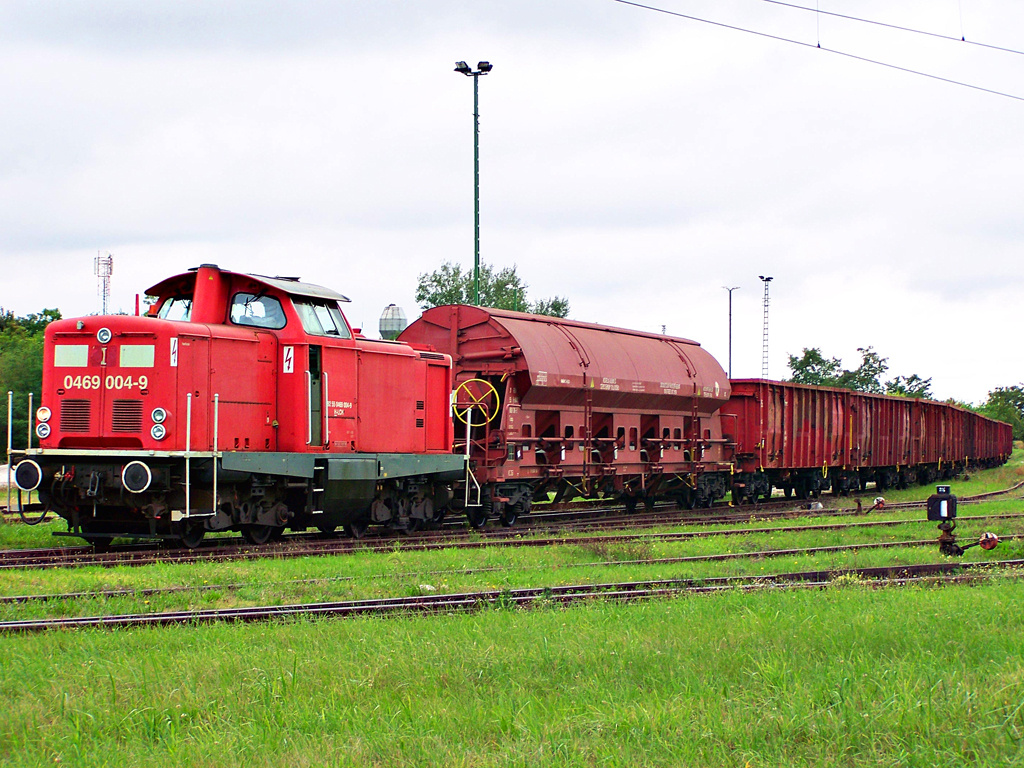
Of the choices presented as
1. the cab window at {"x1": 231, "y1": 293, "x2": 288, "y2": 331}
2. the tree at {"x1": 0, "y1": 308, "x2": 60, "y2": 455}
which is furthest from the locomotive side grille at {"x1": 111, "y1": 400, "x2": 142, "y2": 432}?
the tree at {"x1": 0, "y1": 308, "x2": 60, "y2": 455}

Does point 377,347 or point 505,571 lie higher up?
point 377,347

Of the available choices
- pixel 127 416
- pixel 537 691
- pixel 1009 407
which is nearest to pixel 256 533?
pixel 127 416

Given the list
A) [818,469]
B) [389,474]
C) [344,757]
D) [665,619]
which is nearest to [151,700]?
[344,757]

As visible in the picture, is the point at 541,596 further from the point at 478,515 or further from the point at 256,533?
the point at 478,515

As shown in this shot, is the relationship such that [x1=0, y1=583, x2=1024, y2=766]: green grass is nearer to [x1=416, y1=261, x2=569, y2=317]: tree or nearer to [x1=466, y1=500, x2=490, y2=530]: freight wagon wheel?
[x1=466, y1=500, x2=490, y2=530]: freight wagon wheel

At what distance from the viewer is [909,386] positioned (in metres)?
93.9

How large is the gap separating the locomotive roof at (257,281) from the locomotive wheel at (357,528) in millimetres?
3911

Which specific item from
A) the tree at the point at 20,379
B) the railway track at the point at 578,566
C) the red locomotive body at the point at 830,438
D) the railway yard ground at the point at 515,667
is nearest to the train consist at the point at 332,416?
the red locomotive body at the point at 830,438

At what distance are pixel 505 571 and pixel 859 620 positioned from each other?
532 cm

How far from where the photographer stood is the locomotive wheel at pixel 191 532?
14406 millimetres

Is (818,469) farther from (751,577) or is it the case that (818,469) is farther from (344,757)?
Result: (344,757)

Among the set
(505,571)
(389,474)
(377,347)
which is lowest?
(505,571)

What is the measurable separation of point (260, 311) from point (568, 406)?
302 inches

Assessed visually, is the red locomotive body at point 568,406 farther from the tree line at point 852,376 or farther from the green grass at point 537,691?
the tree line at point 852,376
